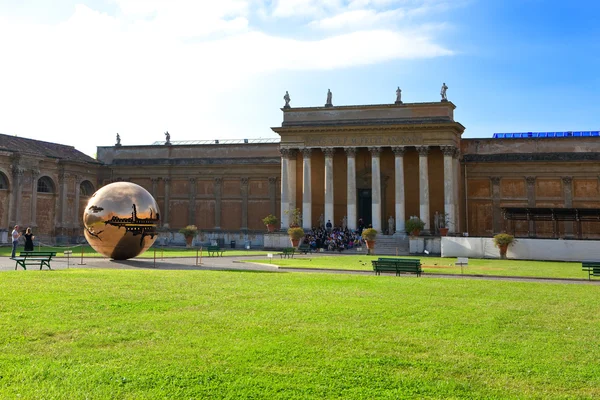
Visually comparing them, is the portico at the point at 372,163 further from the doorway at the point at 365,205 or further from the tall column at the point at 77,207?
the tall column at the point at 77,207

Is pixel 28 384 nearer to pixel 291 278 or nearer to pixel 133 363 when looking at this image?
pixel 133 363

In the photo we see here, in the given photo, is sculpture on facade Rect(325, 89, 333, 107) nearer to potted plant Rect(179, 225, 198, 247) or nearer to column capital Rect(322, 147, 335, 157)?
column capital Rect(322, 147, 335, 157)

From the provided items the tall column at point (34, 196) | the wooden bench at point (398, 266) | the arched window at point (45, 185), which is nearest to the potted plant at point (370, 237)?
the wooden bench at point (398, 266)

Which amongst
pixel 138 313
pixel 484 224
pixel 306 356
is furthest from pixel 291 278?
pixel 484 224

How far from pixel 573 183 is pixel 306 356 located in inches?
1906

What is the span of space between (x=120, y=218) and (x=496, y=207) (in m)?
38.7

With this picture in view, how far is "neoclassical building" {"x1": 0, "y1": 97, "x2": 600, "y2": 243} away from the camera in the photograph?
1864 inches

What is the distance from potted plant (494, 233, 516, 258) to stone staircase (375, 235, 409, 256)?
25.9 feet

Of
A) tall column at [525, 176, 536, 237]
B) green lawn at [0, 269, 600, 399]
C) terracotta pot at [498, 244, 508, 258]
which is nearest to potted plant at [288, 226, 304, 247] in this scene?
terracotta pot at [498, 244, 508, 258]

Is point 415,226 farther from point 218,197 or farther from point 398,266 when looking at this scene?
point 218,197

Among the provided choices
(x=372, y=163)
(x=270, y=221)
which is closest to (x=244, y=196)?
(x=270, y=221)

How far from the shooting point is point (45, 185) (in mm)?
52312

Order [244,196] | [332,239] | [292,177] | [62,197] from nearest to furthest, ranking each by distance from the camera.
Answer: [332,239] → [292,177] → [62,197] → [244,196]

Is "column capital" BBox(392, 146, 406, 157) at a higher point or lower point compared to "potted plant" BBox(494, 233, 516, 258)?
higher
